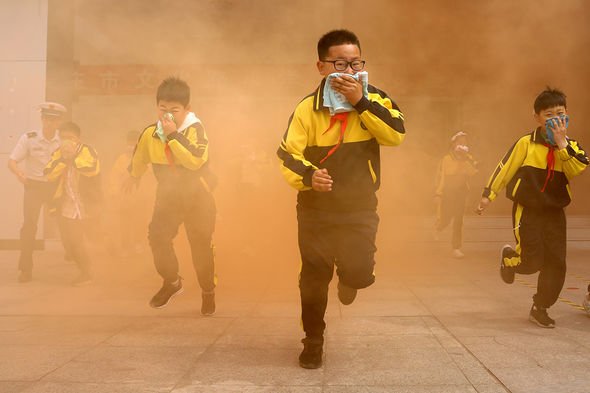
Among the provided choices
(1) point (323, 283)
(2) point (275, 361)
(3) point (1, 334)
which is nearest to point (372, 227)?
(1) point (323, 283)

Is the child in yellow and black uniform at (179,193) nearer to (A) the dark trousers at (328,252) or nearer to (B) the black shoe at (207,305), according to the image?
(B) the black shoe at (207,305)

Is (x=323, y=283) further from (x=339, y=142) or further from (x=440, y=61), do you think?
(x=440, y=61)

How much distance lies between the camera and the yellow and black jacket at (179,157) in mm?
2900

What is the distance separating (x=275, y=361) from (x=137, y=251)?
413 cm

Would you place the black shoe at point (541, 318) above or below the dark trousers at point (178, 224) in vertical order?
below

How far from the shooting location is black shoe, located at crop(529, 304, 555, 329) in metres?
2.86

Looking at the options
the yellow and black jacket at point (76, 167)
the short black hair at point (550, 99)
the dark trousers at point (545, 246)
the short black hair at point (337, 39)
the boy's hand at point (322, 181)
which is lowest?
the dark trousers at point (545, 246)

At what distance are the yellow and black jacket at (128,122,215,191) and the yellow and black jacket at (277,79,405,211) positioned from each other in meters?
0.81

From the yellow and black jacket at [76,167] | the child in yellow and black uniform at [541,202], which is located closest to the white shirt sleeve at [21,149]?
the yellow and black jacket at [76,167]

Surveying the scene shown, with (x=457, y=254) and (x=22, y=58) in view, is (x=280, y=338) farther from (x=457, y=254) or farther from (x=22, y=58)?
(x=457, y=254)

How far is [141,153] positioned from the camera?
3123 mm

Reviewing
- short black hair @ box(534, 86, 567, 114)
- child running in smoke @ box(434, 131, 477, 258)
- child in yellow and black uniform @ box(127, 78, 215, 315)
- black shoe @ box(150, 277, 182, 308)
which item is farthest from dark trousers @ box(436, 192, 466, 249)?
black shoe @ box(150, 277, 182, 308)

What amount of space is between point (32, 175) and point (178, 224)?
2.17m

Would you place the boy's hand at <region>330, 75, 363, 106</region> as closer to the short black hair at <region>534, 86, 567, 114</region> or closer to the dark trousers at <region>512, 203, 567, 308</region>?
the short black hair at <region>534, 86, 567, 114</region>
